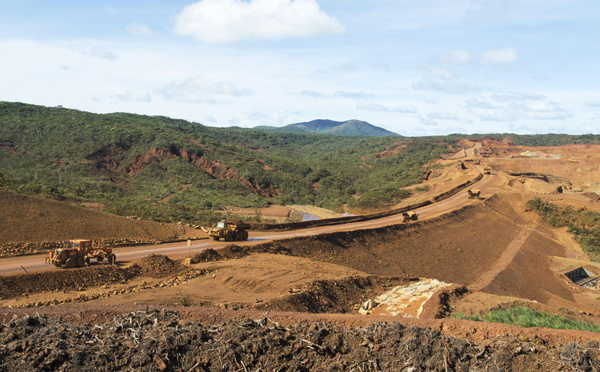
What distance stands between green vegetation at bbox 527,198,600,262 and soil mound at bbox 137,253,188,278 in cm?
3724

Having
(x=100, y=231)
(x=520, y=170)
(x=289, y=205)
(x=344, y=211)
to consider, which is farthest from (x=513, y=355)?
(x=520, y=170)

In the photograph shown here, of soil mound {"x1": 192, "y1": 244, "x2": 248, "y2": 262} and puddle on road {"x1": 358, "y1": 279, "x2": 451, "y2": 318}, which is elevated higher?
soil mound {"x1": 192, "y1": 244, "x2": 248, "y2": 262}

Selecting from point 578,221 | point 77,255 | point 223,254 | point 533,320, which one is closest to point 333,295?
point 533,320

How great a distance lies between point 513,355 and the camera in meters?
8.75

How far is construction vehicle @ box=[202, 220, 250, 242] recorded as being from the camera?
2705 centimetres

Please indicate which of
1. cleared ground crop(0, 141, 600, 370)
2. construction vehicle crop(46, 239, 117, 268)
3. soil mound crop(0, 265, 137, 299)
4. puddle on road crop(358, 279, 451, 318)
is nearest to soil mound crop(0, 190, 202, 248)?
cleared ground crop(0, 141, 600, 370)

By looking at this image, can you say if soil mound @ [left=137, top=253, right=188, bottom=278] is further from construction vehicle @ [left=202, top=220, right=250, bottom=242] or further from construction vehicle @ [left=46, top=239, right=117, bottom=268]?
construction vehicle @ [left=202, top=220, right=250, bottom=242]

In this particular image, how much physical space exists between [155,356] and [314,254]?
62.2ft

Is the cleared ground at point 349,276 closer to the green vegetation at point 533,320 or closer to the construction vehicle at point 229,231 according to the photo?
the construction vehicle at point 229,231

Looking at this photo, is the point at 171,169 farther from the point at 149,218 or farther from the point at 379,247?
the point at 379,247

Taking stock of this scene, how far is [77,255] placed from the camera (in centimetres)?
1861

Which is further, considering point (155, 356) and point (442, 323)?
point (442, 323)

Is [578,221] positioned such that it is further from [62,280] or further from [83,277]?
[62,280]

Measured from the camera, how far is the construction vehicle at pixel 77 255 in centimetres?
1813
